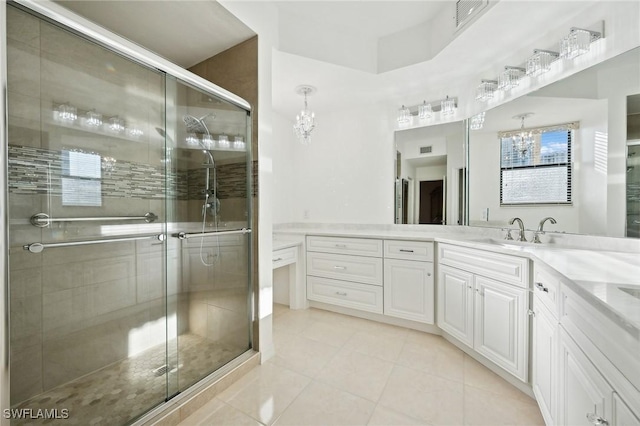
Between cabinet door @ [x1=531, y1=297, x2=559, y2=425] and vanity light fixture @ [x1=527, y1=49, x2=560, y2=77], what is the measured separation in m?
1.66

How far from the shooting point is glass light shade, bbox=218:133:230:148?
1.91 metres

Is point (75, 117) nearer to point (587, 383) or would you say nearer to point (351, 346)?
point (351, 346)

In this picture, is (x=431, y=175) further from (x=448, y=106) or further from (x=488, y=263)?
(x=488, y=263)

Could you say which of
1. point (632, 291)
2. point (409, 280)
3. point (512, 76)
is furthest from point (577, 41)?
point (409, 280)

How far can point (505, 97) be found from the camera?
7.48 feet

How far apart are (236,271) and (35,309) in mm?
1087

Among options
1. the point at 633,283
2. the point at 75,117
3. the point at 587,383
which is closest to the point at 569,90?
the point at 633,283

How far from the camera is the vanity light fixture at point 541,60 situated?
1.88 metres

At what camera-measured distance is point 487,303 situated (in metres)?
1.82

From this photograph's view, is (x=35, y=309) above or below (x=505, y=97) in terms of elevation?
below

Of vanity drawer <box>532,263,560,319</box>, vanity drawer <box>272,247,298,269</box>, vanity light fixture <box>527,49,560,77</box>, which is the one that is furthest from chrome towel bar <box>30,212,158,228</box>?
vanity light fixture <box>527,49,560,77</box>

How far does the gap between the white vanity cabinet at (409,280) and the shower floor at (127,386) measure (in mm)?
1567

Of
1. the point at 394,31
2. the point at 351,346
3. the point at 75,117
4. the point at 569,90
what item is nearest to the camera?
the point at 75,117

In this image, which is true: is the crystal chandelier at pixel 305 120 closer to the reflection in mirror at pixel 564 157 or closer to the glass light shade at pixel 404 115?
the glass light shade at pixel 404 115
